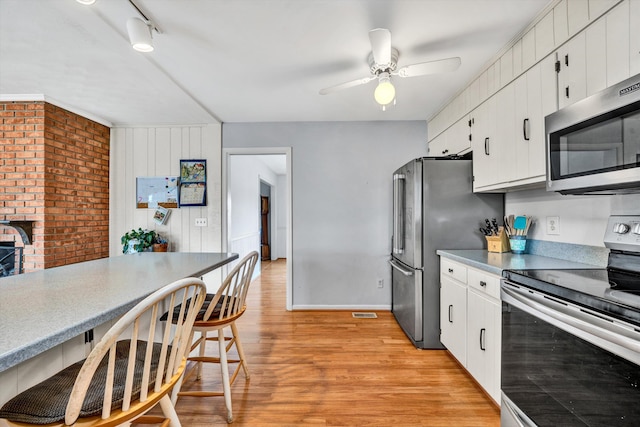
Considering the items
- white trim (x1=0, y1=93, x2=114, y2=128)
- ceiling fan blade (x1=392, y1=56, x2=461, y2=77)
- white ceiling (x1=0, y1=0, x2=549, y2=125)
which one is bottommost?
ceiling fan blade (x1=392, y1=56, x2=461, y2=77)

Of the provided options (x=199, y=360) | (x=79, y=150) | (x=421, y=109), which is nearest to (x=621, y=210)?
(x=421, y=109)

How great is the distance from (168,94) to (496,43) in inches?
111

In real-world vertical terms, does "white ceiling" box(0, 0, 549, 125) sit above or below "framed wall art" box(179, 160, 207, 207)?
Result: above

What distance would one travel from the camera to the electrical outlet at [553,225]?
79.8 inches

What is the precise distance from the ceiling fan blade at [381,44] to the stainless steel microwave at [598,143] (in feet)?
3.18

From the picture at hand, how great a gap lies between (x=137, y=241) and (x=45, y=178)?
106 cm

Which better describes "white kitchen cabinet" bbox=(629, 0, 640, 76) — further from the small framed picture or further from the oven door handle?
the small framed picture

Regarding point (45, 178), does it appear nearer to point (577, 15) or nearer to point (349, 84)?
point (349, 84)

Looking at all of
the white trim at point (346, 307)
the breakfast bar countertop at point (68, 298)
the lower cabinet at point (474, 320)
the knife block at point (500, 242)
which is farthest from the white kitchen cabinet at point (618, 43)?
the white trim at point (346, 307)

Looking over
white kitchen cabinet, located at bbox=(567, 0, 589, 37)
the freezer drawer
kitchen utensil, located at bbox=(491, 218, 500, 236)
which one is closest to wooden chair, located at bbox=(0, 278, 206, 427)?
the freezer drawer

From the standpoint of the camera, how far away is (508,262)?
6.18 ft

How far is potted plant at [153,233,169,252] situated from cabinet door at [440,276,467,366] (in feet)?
10.3

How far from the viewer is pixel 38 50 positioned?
6.94 ft

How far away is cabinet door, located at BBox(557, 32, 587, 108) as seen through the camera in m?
1.52
